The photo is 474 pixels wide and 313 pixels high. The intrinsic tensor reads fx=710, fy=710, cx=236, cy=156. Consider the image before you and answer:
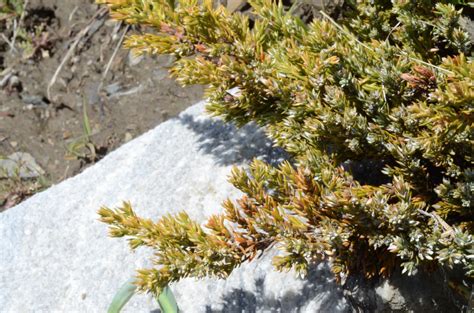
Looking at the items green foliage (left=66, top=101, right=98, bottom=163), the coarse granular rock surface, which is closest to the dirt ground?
green foliage (left=66, top=101, right=98, bottom=163)

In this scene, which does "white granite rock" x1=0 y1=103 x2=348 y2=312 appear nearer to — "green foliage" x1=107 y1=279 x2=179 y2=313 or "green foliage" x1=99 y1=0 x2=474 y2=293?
"green foliage" x1=107 y1=279 x2=179 y2=313

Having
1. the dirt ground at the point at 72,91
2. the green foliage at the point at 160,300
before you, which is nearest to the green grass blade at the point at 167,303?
the green foliage at the point at 160,300

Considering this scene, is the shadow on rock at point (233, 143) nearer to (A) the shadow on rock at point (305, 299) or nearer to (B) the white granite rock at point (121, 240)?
(B) the white granite rock at point (121, 240)

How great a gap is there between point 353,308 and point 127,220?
0.89 meters

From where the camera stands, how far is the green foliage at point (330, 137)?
7.16 feet

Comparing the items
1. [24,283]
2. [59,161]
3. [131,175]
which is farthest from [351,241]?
[59,161]

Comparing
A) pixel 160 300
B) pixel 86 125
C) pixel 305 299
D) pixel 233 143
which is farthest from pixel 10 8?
pixel 305 299

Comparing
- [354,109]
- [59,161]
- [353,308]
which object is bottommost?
[59,161]

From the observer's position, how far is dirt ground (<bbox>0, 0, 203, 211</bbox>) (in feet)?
13.8

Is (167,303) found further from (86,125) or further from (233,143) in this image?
(86,125)

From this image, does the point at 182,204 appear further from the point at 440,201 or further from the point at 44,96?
the point at 44,96

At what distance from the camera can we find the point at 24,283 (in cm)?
315

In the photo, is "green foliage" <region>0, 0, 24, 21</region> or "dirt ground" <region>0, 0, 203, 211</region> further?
"green foliage" <region>0, 0, 24, 21</region>

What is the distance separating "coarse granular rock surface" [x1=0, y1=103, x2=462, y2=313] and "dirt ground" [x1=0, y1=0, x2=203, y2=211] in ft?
2.33
